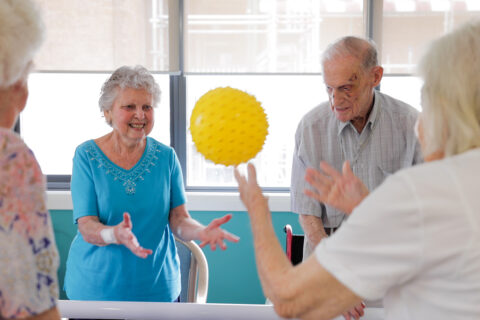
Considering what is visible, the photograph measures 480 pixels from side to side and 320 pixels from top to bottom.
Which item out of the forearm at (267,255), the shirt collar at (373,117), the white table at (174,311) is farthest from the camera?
the shirt collar at (373,117)

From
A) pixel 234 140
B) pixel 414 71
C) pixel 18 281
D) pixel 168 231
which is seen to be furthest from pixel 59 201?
pixel 414 71

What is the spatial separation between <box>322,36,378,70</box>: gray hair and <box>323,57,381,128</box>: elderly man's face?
0.06ft

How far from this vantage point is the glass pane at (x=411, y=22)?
11.4ft

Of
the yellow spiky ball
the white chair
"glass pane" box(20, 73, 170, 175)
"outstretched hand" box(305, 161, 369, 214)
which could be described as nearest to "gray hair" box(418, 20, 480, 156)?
"outstretched hand" box(305, 161, 369, 214)

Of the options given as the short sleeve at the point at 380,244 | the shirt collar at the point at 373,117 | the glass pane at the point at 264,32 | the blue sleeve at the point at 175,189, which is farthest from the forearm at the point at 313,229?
the glass pane at the point at 264,32

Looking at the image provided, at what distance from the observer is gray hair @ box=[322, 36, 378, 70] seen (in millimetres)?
1833

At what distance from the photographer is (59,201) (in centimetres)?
344

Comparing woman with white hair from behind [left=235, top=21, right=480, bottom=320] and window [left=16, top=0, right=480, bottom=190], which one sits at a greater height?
window [left=16, top=0, right=480, bottom=190]

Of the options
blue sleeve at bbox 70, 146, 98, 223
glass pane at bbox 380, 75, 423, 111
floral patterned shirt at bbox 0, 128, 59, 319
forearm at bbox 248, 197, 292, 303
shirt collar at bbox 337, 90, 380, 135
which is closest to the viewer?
floral patterned shirt at bbox 0, 128, 59, 319

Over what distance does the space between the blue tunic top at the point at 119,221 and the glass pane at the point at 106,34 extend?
171cm

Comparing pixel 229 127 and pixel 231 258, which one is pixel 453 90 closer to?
pixel 229 127

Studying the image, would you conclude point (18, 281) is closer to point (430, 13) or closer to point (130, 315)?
point (130, 315)

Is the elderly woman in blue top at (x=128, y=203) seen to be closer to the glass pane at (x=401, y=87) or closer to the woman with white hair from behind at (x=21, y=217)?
the woman with white hair from behind at (x=21, y=217)

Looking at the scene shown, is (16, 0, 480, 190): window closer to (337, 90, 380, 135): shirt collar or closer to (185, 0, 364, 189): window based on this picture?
(185, 0, 364, 189): window
